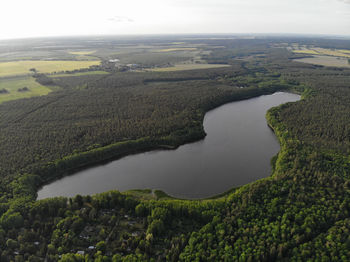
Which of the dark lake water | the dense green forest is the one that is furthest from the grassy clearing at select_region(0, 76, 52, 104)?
the dark lake water

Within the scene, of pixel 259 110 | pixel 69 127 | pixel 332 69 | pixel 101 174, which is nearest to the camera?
pixel 101 174

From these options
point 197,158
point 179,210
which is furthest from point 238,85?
point 179,210

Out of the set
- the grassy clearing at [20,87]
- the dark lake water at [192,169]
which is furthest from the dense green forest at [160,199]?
the grassy clearing at [20,87]

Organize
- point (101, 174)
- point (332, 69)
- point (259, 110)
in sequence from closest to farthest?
1. point (101, 174)
2. point (259, 110)
3. point (332, 69)

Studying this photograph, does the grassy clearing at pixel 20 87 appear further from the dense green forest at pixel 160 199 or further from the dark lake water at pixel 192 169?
the dark lake water at pixel 192 169

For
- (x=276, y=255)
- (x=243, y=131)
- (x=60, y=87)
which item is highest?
(x=60, y=87)

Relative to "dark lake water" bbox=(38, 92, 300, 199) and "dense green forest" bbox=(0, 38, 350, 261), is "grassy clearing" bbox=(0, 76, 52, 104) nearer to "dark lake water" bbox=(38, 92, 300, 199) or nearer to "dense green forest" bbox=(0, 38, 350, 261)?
"dense green forest" bbox=(0, 38, 350, 261)

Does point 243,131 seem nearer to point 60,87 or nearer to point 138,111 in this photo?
point 138,111
